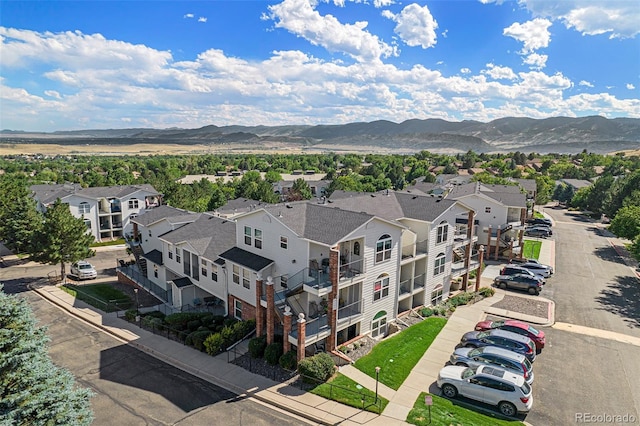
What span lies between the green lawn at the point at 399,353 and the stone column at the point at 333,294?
2.14 m

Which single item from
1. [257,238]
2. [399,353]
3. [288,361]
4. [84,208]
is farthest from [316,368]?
[84,208]

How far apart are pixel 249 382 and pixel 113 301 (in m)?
19.2

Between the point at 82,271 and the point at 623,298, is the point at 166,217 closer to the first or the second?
the point at 82,271

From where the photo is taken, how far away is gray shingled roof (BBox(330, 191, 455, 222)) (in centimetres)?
3150

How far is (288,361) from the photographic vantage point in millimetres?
23188

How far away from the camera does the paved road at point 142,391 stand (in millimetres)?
19562

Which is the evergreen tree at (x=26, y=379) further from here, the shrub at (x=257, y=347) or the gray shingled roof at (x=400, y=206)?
the gray shingled roof at (x=400, y=206)

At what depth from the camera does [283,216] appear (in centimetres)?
2700

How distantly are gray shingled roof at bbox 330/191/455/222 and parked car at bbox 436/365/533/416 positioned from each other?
12.2 meters

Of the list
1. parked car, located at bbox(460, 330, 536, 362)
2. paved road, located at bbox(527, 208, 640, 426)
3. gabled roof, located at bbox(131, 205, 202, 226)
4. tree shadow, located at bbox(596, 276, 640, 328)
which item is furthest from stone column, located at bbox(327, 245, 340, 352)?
tree shadow, located at bbox(596, 276, 640, 328)

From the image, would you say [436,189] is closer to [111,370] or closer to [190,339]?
[190,339]

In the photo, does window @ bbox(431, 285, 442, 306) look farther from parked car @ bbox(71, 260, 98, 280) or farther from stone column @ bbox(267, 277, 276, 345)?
parked car @ bbox(71, 260, 98, 280)

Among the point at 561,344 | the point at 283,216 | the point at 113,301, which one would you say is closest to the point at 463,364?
the point at 561,344
